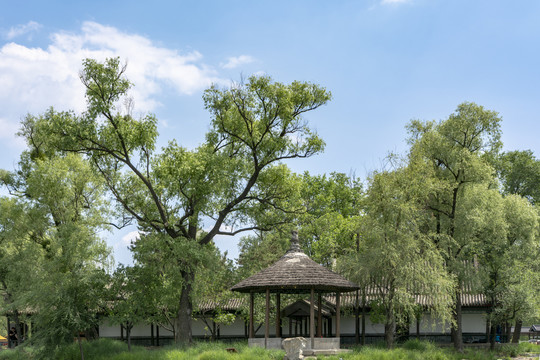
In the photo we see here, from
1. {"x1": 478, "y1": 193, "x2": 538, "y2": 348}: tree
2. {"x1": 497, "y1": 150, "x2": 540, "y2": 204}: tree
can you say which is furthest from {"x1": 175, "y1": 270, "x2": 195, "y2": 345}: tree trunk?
{"x1": 497, "y1": 150, "x2": 540, "y2": 204}: tree

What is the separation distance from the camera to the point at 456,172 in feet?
92.6

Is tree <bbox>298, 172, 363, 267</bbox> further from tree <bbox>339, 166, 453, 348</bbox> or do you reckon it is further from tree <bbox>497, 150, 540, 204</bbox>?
tree <bbox>497, 150, 540, 204</bbox>

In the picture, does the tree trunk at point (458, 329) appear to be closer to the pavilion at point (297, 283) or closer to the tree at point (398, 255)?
the tree at point (398, 255)

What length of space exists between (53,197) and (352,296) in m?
17.1

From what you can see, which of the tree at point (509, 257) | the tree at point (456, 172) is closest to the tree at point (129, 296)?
the tree at point (456, 172)

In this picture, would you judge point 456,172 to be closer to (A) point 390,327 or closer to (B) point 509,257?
(B) point 509,257

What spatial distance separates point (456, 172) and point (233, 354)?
13.6m

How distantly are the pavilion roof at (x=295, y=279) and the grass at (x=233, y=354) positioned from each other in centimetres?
254

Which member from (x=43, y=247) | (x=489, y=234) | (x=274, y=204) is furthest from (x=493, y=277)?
(x=43, y=247)

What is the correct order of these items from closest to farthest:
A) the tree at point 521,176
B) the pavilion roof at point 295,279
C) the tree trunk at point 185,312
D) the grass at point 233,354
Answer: the grass at point 233,354, the pavilion roof at point 295,279, the tree trunk at point 185,312, the tree at point 521,176

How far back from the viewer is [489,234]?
2858 centimetres

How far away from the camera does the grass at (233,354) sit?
892 inches

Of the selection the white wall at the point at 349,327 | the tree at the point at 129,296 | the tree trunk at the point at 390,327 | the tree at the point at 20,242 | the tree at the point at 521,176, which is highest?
the tree at the point at 521,176

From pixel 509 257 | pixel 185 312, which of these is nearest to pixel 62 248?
pixel 185 312
